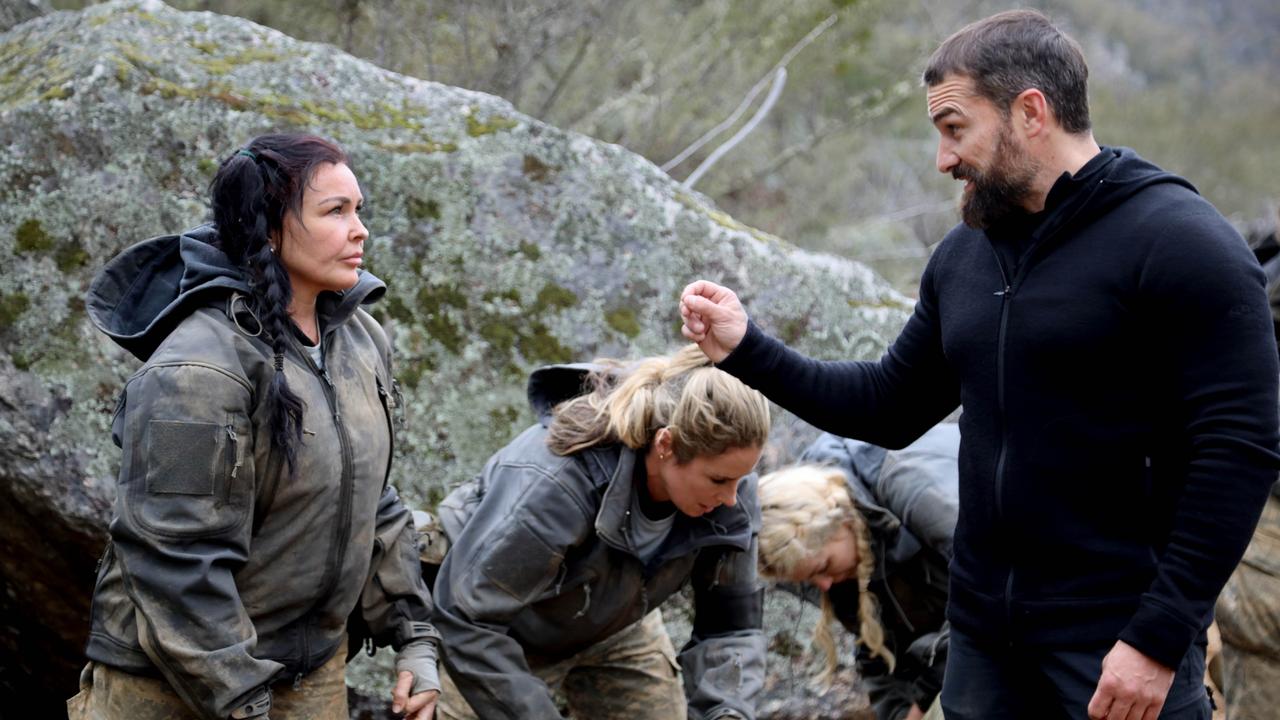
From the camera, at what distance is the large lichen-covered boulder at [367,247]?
12.0 ft

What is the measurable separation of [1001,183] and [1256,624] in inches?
70.0

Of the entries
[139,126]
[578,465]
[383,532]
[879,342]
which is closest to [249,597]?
[383,532]

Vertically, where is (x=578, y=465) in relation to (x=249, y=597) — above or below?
above

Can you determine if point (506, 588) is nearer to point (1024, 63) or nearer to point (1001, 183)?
point (1001, 183)

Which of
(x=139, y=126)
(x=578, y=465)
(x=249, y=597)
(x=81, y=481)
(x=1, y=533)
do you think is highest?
(x=139, y=126)

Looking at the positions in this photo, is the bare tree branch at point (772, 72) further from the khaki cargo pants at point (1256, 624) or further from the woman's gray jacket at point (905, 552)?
the khaki cargo pants at point (1256, 624)

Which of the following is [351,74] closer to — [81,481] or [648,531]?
[81,481]

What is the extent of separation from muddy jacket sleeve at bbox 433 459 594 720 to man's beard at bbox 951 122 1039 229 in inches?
51.2

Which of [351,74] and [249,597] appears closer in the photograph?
[249,597]

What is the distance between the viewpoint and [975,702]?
244cm

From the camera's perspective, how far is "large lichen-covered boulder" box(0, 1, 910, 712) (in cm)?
366

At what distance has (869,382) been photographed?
2.73 m

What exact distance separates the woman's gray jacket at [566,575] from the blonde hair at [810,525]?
0.35 feet

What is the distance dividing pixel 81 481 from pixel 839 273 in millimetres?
2765
